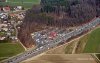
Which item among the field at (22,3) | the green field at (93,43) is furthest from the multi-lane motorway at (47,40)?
the field at (22,3)

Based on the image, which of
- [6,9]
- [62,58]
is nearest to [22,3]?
[6,9]

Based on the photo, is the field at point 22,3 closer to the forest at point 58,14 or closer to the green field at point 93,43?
the forest at point 58,14

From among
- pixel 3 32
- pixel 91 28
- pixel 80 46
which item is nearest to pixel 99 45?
pixel 80 46

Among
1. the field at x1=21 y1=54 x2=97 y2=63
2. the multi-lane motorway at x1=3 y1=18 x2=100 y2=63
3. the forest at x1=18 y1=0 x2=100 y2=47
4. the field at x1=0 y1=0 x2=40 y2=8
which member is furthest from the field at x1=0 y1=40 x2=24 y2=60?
the field at x1=0 y1=0 x2=40 y2=8

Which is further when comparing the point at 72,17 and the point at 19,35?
the point at 72,17

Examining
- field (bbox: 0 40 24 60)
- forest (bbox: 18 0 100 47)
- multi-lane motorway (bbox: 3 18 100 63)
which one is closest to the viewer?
multi-lane motorway (bbox: 3 18 100 63)

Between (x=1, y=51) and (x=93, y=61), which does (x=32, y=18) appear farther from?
(x=93, y=61)

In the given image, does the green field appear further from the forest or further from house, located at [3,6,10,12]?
house, located at [3,6,10,12]
